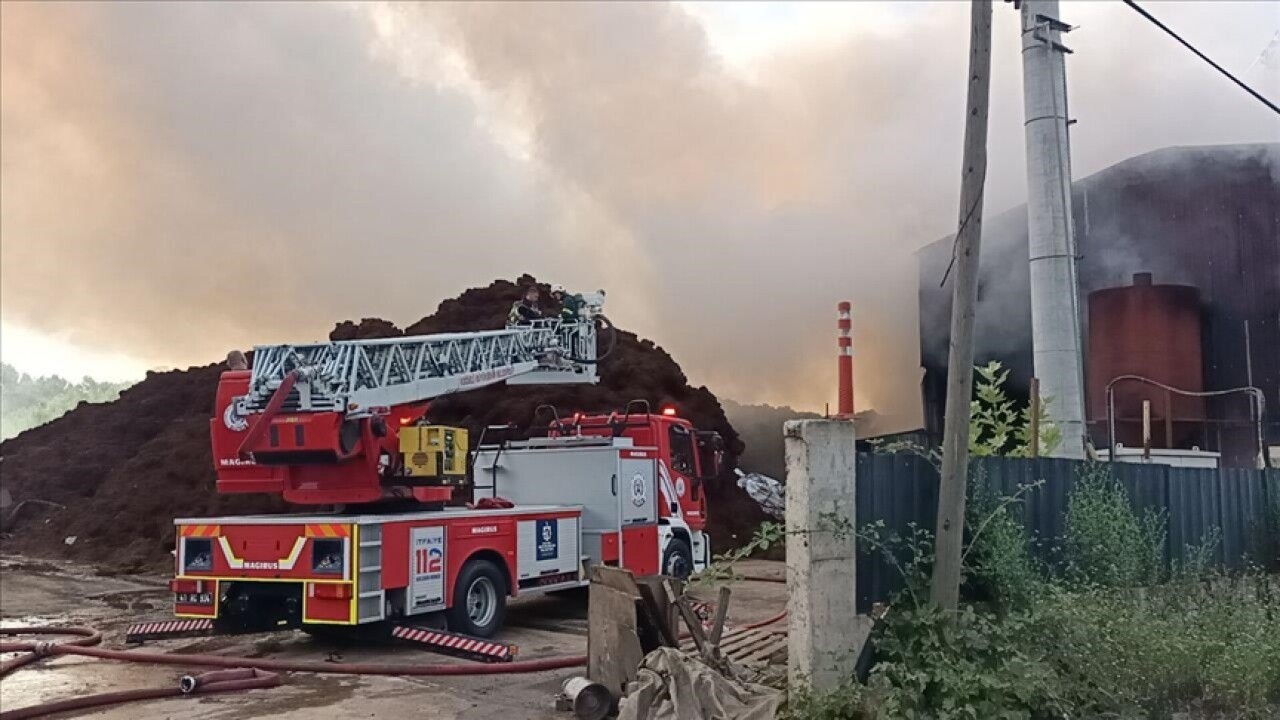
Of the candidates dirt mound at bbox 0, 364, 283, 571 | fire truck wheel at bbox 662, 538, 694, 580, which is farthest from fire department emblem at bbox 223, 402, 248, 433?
dirt mound at bbox 0, 364, 283, 571

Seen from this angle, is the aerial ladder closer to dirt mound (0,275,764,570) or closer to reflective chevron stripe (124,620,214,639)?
reflective chevron stripe (124,620,214,639)

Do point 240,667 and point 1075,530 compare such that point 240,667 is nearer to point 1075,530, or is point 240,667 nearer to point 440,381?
point 440,381

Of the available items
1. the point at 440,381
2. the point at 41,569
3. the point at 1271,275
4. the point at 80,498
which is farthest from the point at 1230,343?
the point at 80,498

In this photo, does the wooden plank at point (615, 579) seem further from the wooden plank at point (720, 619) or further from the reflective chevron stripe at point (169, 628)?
the reflective chevron stripe at point (169, 628)

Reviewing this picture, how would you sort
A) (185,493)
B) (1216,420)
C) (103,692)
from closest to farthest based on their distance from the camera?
(103,692), (1216,420), (185,493)

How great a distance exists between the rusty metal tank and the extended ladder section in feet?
35.3

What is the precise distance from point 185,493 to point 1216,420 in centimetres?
2129

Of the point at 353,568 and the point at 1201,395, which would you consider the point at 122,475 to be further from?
the point at 1201,395

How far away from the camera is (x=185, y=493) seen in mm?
22359

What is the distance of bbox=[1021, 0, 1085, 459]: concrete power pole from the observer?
10.9 metres

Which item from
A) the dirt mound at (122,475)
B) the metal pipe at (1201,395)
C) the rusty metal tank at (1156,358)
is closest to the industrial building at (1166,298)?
the rusty metal tank at (1156,358)

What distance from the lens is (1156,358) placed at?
17719mm

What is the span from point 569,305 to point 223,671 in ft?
20.9

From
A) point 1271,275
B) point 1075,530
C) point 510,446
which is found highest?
point 1271,275
